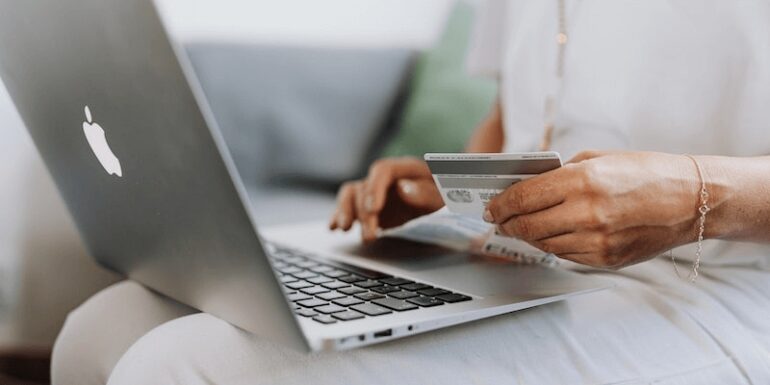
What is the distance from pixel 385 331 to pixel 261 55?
55.4 inches

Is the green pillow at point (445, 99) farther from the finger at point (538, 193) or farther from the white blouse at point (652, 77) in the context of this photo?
the finger at point (538, 193)

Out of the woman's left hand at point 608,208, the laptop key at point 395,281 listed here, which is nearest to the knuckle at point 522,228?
the woman's left hand at point 608,208

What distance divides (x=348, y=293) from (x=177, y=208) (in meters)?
0.16

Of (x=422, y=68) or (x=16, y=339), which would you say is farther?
(x=422, y=68)

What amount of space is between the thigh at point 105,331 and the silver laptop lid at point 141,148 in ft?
0.09

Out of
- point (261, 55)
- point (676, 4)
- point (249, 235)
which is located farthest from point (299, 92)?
point (249, 235)

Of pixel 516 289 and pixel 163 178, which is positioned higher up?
pixel 163 178

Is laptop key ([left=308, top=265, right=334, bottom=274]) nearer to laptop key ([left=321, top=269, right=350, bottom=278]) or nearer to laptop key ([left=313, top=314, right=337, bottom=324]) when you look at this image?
laptop key ([left=321, top=269, right=350, bottom=278])

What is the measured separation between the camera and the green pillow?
72.3 inches

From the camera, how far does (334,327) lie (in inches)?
21.7

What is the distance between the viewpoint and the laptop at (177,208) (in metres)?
0.51

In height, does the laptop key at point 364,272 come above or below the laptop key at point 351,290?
below

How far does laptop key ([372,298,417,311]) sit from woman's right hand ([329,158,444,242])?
0.30 m

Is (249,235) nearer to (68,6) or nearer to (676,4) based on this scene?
(68,6)
